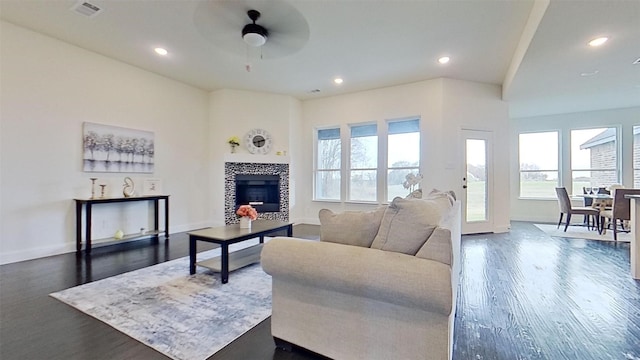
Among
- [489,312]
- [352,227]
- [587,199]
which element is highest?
[352,227]

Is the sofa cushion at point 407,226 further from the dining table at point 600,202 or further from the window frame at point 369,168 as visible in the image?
the dining table at point 600,202

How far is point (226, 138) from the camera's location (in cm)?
635

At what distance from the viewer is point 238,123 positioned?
21.0 ft

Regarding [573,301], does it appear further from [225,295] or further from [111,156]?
[111,156]

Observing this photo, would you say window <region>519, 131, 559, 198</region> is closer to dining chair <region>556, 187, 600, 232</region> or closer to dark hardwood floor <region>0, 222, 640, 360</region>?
dining chair <region>556, 187, 600, 232</region>

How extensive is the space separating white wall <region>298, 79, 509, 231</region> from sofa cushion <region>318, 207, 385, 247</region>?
4.27m

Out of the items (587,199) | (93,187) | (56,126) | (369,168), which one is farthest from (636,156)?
(56,126)

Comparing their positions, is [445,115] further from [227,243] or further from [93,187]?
[93,187]

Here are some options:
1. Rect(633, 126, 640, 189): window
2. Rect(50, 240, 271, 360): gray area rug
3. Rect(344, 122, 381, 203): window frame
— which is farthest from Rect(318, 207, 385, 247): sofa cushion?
Rect(633, 126, 640, 189): window

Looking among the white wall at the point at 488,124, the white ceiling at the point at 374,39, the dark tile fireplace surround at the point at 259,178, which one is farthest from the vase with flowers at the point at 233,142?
the white wall at the point at 488,124

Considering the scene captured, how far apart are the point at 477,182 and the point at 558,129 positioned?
3317 mm

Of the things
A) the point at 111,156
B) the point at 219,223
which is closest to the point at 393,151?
the point at 219,223

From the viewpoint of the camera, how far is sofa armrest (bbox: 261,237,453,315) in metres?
1.32

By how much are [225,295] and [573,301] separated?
10.0 ft
